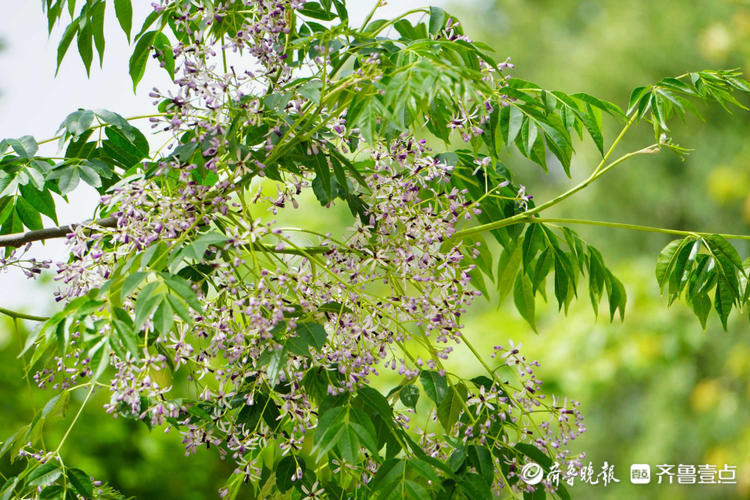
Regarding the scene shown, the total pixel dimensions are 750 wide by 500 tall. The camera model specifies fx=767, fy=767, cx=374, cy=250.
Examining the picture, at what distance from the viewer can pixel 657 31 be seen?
618 centimetres

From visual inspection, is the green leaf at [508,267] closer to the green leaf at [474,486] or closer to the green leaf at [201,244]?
the green leaf at [474,486]

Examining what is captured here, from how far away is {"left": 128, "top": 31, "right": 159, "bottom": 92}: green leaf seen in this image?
0.96m

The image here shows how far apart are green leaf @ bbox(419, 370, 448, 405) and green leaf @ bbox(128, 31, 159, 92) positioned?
522 mm

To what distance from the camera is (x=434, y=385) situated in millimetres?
870

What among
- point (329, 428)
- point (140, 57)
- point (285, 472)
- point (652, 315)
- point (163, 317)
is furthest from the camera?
point (652, 315)

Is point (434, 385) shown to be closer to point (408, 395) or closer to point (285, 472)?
point (408, 395)

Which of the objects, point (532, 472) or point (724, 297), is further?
point (724, 297)

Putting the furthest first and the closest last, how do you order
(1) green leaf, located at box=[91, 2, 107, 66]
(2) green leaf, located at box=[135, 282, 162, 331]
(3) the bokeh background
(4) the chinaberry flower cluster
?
(3) the bokeh background
(1) green leaf, located at box=[91, 2, 107, 66]
(4) the chinaberry flower cluster
(2) green leaf, located at box=[135, 282, 162, 331]

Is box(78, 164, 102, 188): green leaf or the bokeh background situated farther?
the bokeh background

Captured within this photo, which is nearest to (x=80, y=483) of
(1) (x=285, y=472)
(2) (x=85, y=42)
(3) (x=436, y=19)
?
(1) (x=285, y=472)

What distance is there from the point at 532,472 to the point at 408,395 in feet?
0.55

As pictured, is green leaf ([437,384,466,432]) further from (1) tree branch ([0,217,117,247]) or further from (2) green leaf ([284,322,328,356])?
(1) tree branch ([0,217,117,247])

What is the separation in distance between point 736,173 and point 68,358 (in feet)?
16.2

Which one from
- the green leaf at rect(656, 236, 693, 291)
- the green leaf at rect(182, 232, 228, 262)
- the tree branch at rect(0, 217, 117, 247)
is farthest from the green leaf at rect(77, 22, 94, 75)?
the green leaf at rect(656, 236, 693, 291)
